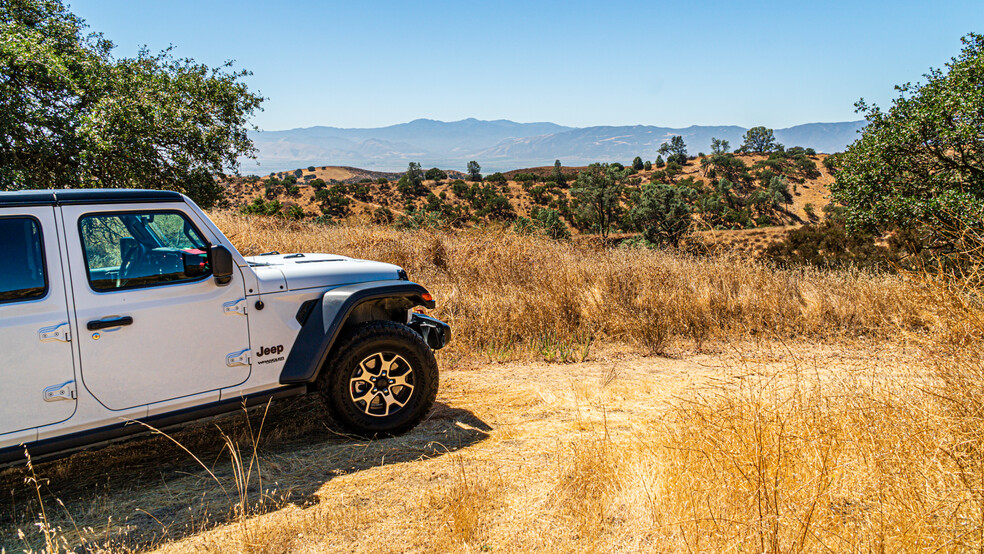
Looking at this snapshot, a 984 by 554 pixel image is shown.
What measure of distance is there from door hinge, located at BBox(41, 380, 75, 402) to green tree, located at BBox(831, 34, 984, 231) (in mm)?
17110

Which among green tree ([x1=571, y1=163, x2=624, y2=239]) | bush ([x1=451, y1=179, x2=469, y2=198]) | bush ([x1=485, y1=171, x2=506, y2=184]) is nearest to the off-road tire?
green tree ([x1=571, y1=163, x2=624, y2=239])

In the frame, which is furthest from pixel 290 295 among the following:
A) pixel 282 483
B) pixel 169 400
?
pixel 282 483

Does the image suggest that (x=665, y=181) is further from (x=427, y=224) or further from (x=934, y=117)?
(x=427, y=224)

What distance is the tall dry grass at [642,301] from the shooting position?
7496 millimetres

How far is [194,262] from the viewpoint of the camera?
357cm

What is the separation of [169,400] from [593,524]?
9.16ft

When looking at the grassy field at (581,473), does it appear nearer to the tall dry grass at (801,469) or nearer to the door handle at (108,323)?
the tall dry grass at (801,469)

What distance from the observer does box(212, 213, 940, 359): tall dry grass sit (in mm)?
7496

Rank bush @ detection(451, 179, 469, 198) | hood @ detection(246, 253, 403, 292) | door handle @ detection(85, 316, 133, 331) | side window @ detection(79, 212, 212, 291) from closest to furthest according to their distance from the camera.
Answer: door handle @ detection(85, 316, 133, 331) < side window @ detection(79, 212, 212, 291) < hood @ detection(246, 253, 403, 292) < bush @ detection(451, 179, 469, 198)

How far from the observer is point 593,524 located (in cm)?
300

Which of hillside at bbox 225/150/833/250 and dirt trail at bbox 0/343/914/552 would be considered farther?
hillside at bbox 225/150/833/250

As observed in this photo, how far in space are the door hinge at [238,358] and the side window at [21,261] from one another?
3.63ft

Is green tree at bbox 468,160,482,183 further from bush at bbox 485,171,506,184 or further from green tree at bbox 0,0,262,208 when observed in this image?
green tree at bbox 0,0,262,208

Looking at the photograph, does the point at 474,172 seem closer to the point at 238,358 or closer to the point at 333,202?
Answer: the point at 333,202
